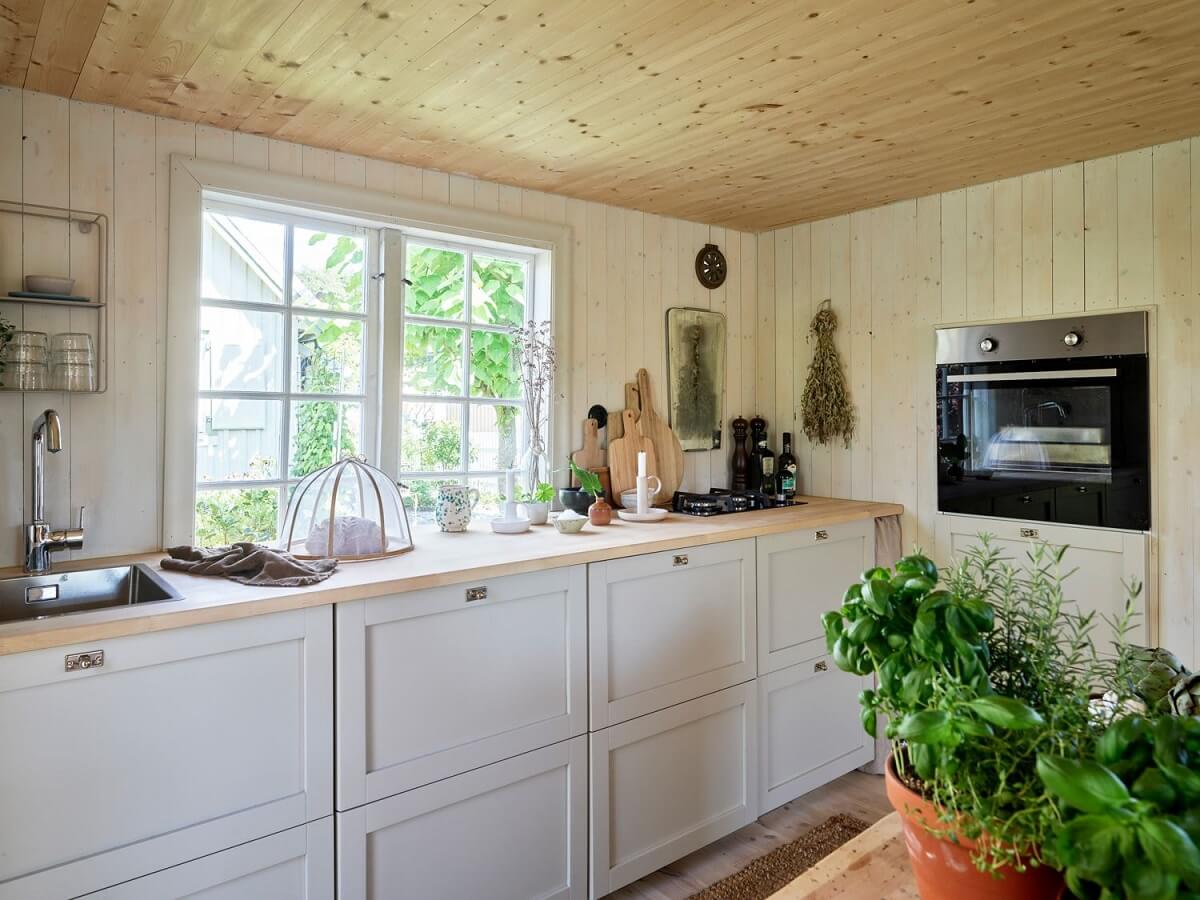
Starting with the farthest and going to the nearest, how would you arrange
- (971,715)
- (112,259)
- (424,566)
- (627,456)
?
(627,456) → (112,259) → (424,566) → (971,715)

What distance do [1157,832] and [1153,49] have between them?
208cm

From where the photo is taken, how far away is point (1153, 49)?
1832 millimetres

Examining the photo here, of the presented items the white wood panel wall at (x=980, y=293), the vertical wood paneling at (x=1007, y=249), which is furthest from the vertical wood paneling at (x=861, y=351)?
the vertical wood paneling at (x=1007, y=249)

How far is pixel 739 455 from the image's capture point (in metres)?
3.61

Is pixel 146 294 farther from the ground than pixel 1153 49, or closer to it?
closer to it

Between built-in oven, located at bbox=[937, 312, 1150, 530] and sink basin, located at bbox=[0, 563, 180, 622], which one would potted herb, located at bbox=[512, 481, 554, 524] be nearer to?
sink basin, located at bbox=[0, 563, 180, 622]

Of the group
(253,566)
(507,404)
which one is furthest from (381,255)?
(253,566)

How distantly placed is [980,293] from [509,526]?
6.70 feet

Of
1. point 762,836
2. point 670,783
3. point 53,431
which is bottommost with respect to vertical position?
point 762,836

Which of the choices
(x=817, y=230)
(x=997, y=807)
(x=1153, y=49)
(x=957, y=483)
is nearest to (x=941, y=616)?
(x=997, y=807)

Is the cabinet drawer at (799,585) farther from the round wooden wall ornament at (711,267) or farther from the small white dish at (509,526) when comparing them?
the round wooden wall ornament at (711,267)

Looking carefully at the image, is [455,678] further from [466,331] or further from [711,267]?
[711,267]

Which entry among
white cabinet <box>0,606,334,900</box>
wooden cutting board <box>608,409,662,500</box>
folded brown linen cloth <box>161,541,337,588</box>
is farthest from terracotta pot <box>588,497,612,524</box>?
white cabinet <box>0,606,334,900</box>

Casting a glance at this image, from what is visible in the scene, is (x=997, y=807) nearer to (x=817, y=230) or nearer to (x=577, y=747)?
(x=577, y=747)
